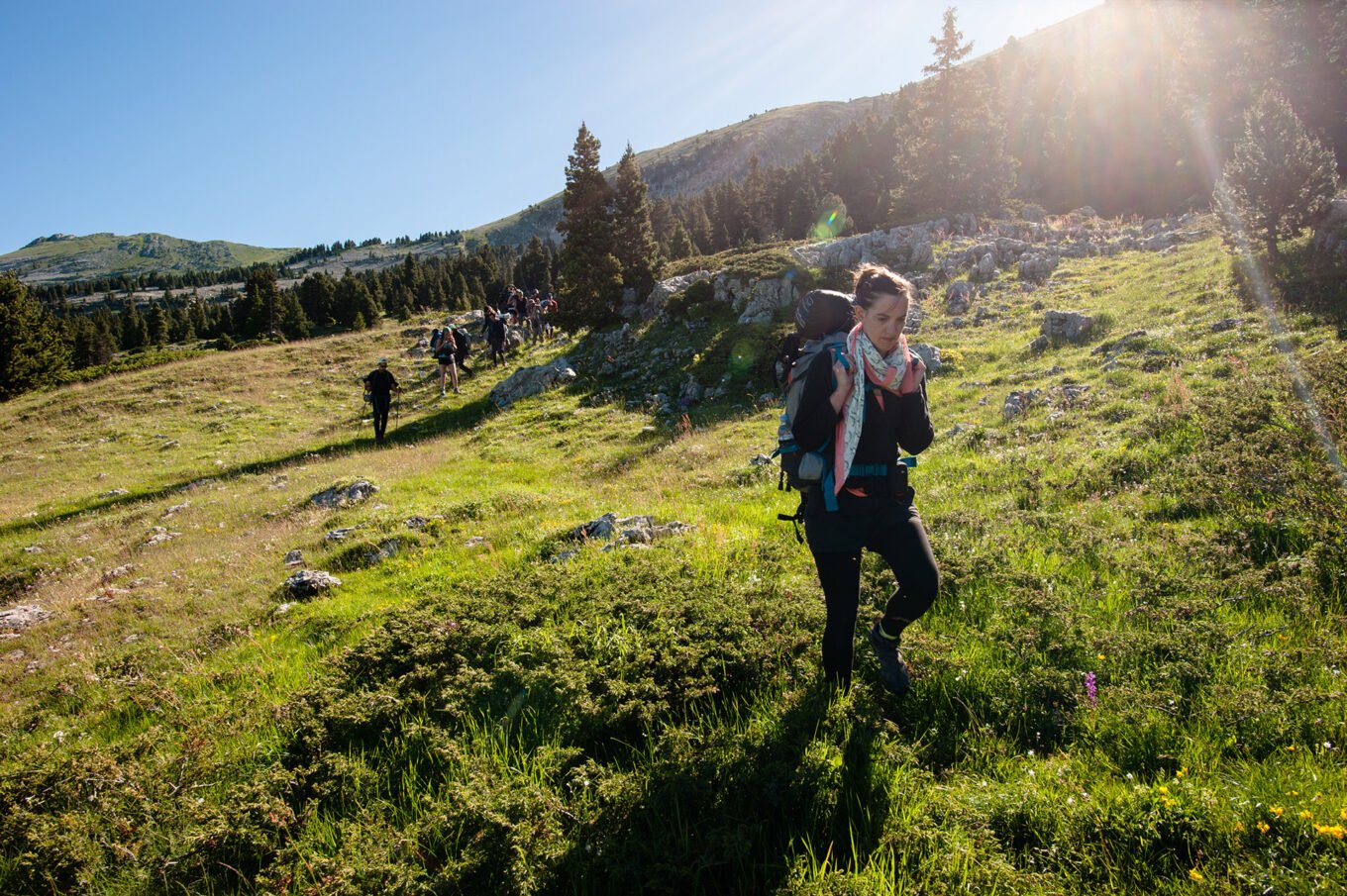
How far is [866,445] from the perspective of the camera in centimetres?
389

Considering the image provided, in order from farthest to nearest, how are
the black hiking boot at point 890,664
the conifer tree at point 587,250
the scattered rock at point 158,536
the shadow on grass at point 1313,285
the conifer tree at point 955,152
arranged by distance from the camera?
the conifer tree at point 955,152
the conifer tree at point 587,250
the scattered rock at point 158,536
the shadow on grass at point 1313,285
the black hiking boot at point 890,664

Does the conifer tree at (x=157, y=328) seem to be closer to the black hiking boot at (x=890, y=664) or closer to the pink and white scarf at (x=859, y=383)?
the pink and white scarf at (x=859, y=383)

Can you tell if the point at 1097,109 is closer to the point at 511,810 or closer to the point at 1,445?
the point at 511,810

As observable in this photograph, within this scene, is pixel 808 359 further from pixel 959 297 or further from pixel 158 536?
pixel 959 297

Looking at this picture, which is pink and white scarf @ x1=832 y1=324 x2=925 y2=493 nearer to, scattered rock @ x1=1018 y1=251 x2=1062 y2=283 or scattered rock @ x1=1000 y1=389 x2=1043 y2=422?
scattered rock @ x1=1000 y1=389 x2=1043 y2=422

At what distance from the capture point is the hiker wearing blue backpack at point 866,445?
3.77 meters

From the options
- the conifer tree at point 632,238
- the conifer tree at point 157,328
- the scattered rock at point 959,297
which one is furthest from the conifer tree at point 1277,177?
the conifer tree at point 157,328

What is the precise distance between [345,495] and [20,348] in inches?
1890

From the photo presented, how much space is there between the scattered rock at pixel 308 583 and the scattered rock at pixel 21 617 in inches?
140

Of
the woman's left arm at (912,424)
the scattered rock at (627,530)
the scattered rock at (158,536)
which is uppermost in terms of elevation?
the woman's left arm at (912,424)

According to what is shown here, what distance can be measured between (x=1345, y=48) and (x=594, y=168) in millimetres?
45953

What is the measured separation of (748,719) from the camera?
4.08 m

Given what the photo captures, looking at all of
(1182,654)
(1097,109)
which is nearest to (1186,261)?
(1182,654)

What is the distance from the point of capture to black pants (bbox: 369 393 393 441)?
802 inches
